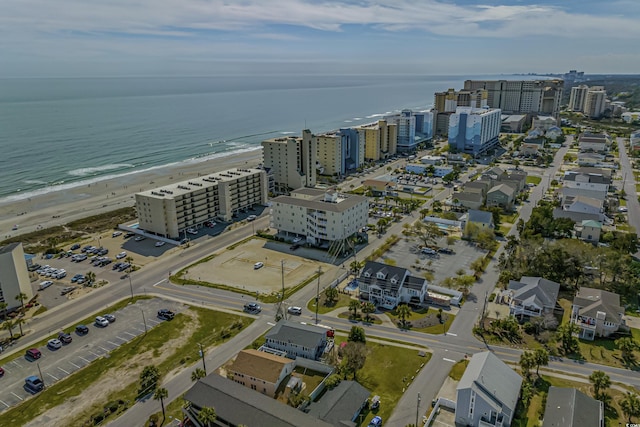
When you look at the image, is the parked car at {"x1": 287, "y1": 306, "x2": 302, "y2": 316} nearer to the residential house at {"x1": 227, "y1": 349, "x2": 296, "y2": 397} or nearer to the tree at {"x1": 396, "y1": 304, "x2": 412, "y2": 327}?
the residential house at {"x1": 227, "y1": 349, "x2": 296, "y2": 397}

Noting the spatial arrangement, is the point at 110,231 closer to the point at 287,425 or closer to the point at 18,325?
the point at 18,325

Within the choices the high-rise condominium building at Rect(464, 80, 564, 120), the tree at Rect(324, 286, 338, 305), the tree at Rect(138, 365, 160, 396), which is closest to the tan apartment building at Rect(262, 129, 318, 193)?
the tree at Rect(324, 286, 338, 305)

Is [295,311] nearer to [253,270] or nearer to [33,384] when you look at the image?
[253,270]

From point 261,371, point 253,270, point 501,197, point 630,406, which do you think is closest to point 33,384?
point 261,371

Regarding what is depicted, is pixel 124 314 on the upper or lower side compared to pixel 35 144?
lower

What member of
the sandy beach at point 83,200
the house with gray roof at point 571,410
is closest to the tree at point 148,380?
the house with gray roof at point 571,410

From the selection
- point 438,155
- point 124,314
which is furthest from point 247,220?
point 438,155
